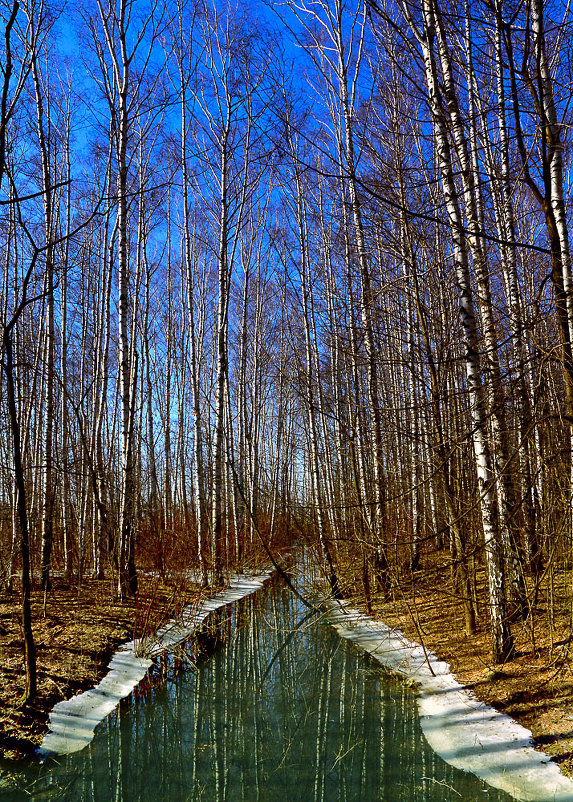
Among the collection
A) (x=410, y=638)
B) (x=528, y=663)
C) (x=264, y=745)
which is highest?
(x=528, y=663)

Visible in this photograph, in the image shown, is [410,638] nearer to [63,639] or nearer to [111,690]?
[111,690]

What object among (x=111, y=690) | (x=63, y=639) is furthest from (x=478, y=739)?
(x=63, y=639)

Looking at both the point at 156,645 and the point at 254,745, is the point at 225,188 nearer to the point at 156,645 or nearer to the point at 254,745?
the point at 156,645

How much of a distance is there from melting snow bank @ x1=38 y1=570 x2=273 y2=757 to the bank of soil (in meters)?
0.08

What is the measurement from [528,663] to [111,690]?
352cm

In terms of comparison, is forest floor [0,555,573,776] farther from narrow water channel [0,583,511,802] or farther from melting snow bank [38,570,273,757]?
narrow water channel [0,583,511,802]

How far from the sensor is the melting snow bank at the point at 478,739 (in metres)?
3.05

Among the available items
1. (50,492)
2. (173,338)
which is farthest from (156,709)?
(173,338)

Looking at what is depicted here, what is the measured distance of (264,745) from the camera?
3.93 meters

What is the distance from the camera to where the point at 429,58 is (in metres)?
4.34

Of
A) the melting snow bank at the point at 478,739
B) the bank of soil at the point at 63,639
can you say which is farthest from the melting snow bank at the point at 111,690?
the melting snow bank at the point at 478,739

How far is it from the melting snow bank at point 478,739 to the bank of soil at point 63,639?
9.16 ft

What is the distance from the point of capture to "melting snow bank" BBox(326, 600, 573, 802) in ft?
10.0

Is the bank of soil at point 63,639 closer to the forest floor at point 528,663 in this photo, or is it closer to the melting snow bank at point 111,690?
the melting snow bank at point 111,690
